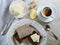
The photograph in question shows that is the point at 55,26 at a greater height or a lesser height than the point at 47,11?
lesser

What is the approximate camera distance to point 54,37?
1.05 meters

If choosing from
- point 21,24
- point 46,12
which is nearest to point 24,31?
point 21,24

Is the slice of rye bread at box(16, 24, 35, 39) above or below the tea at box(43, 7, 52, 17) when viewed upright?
below

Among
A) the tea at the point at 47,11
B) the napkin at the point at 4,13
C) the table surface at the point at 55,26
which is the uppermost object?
the napkin at the point at 4,13

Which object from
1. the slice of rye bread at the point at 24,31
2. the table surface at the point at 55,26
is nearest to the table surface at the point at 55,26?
the table surface at the point at 55,26

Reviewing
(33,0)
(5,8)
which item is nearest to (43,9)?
(33,0)

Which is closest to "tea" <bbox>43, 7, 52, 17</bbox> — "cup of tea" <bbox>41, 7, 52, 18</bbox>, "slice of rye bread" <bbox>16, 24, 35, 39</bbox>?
"cup of tea" <bbox>41, 7, 52, 18</bbox>

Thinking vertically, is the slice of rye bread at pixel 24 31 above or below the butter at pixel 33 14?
below

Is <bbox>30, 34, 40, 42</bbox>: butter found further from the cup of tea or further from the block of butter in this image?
the cup of tea

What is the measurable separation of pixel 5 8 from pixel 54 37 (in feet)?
1.13

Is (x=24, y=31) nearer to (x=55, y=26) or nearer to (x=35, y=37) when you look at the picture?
(x=35, y=37)

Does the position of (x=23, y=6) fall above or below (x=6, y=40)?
above

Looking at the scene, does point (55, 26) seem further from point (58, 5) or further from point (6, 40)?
point (6, 40)

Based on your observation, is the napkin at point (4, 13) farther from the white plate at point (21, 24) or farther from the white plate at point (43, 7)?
the white plate at point (43, 7)
